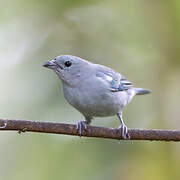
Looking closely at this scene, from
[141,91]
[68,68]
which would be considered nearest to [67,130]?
[68,68]

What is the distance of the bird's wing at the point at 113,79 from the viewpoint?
14.6 feet

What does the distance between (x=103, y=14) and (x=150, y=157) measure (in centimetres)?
188

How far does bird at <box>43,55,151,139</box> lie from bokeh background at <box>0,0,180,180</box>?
129mm

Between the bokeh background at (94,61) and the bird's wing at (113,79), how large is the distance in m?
0.09

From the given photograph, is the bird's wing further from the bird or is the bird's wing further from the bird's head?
the bird's head

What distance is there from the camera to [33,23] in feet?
14.9

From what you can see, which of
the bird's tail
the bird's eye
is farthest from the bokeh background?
the bird's eye

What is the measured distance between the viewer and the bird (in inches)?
159

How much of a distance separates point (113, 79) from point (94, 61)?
441 mm

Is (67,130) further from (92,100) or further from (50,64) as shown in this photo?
(50,64)

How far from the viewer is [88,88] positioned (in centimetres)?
413

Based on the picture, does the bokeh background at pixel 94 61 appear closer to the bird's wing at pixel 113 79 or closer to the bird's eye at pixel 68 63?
the bird's wing at pixel 113 79

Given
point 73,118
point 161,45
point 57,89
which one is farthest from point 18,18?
point 161,45

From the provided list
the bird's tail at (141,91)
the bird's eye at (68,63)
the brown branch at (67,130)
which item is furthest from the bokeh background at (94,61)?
the brown branch at (67,130)
